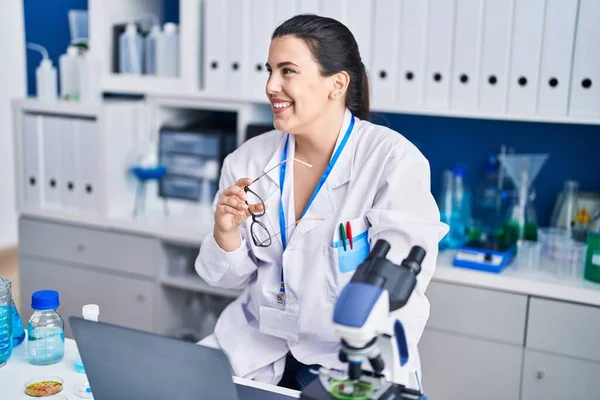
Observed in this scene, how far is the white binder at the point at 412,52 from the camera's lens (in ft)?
7.55

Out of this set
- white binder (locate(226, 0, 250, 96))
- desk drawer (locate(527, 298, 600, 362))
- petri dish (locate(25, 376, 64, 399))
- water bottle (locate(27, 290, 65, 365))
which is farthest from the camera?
white binder (locate(226, 0, 250, 96))

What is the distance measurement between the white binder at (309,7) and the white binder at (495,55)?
1.89 feet

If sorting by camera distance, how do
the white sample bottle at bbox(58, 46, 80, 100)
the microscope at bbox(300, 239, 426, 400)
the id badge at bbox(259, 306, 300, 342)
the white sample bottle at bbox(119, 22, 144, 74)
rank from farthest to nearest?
the white sample bottle at bbox(58, 46, 80, 100)
the white sample bottle at bbox(119, 22, 144, 74)
the id badge at bbox(259, 306, 300, 342)
the microscope at bbox(300, 239, 426, 400)

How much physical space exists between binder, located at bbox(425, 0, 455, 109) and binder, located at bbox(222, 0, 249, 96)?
69cm

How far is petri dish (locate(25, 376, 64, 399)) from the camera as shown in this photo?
4.20ft

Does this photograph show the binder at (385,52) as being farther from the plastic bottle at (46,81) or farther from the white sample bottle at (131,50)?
the plastic bottle at (46,81)

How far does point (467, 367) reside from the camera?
7.39 feet

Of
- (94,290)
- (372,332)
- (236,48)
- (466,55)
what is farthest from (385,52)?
(372,332)

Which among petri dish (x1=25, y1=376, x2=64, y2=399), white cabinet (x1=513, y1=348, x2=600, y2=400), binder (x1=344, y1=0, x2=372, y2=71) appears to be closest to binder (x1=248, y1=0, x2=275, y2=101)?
binder (x1=344, y1=0, x2=372, y2=71)

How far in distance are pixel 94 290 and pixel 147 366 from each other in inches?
75.2

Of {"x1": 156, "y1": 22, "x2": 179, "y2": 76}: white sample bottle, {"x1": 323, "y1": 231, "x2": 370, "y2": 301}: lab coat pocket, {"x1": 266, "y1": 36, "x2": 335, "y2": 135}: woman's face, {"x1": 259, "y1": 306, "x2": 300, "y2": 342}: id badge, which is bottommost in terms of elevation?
{"x1": 259, "y1": 306, "x2": 300, "y2": 342}: id badge

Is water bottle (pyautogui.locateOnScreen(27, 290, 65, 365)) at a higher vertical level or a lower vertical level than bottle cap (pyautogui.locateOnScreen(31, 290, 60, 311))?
lower

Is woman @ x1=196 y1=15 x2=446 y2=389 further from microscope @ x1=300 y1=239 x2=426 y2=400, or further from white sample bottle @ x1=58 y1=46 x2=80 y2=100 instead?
white sample bottle @ x1=58 y1=46 x2=80 y2=100

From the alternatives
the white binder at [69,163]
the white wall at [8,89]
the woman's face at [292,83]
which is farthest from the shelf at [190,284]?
the white wall at [8,89]
